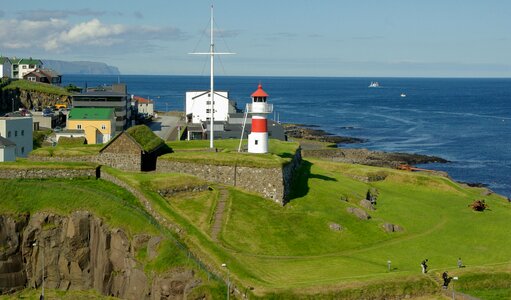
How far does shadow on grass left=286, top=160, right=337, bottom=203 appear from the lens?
187 feet

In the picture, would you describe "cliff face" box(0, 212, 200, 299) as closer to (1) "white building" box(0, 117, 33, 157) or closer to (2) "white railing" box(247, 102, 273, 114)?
(2) "white railing" box(247, 102, 273, 114)

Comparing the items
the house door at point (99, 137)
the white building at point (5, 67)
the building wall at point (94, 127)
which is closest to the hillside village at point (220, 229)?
the building wall at point (94, 127)

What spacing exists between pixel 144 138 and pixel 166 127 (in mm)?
69260

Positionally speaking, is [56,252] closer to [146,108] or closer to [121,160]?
[121,160]

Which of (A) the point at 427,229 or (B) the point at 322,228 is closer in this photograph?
(B) the point at 322,228

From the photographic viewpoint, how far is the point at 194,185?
53219 millimetres

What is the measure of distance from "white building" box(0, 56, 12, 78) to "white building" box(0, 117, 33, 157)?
96.6m

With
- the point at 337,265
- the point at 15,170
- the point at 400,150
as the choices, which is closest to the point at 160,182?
the point at 15,170

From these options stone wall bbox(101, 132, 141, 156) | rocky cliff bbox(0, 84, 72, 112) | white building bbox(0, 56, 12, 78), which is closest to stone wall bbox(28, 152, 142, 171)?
stone wall bbox(101, 132, 141, 156)

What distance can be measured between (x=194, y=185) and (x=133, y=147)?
24.7ft

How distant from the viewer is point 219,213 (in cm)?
4941

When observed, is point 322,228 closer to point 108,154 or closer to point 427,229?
point 427,229

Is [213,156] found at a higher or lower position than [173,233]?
higher

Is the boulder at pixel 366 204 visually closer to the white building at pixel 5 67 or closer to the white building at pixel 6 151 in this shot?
the white building at pixel 6 151
